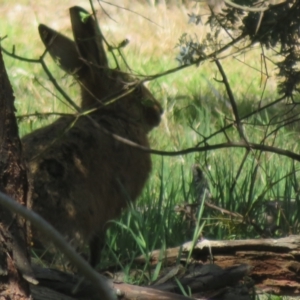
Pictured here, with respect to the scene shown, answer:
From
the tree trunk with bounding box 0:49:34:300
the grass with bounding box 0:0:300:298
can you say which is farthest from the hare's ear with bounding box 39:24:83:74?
the tree trunk with bounding box 0:49:34:300

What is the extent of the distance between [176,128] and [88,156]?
2208 millimetres

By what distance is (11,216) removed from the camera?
8.45 feet

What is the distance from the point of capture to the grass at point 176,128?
4.48m

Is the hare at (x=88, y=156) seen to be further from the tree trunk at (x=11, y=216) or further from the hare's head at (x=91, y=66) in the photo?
the tree trunk at (x=11, y=216)

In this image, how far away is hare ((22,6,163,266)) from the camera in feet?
13.8

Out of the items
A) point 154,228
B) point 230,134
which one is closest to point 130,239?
point 154,228

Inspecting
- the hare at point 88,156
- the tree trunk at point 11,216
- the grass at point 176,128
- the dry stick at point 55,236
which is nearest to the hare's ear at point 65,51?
the hare at point 88,156

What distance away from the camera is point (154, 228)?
445 centimetres

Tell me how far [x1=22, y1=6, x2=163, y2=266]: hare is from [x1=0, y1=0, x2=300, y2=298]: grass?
14 centimetres

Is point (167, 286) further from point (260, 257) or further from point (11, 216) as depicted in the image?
point (11, 216)

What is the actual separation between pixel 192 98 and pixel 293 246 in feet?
10.7

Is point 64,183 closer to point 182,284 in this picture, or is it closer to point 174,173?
point 182,284

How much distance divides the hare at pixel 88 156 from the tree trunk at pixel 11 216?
3.72ft

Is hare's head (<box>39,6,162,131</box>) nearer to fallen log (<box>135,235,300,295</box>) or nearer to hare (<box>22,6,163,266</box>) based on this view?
hare (<box>22,6,163,266</box>)
